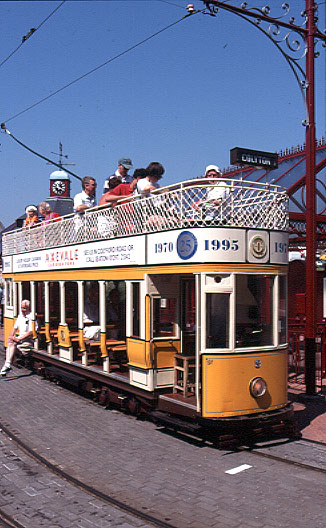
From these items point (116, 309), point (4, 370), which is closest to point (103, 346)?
point (116, 309)

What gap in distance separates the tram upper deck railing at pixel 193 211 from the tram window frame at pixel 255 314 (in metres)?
0.75

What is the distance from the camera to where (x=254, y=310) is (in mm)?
7695

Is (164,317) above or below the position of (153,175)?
below

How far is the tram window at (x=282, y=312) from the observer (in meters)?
7.91

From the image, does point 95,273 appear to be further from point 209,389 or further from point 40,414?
point 209,389

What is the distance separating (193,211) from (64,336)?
525 centimetres

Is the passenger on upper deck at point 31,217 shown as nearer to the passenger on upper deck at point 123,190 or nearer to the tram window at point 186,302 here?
the passenger on upper deck at point 123,190

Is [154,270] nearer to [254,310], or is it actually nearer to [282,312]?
[254,310]

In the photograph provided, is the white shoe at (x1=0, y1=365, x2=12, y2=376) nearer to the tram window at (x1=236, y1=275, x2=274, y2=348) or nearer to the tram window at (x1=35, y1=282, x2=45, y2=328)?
the tram window at (x1=35, y1=282, x2=45, y2=328)

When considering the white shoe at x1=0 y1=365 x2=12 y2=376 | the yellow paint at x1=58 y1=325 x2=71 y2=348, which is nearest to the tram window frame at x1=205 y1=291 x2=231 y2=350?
the yellow paint at x1=58 y1=325 x2=71 y2=348

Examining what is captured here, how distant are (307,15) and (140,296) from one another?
604 cm

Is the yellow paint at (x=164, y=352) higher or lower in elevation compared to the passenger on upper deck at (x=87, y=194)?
lower

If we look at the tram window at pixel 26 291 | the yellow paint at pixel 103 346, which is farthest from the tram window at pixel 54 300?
the yellow paint at pixel 103 346

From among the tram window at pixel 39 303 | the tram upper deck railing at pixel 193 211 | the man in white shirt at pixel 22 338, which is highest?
the tram upper deck railing at pixel 193 211
